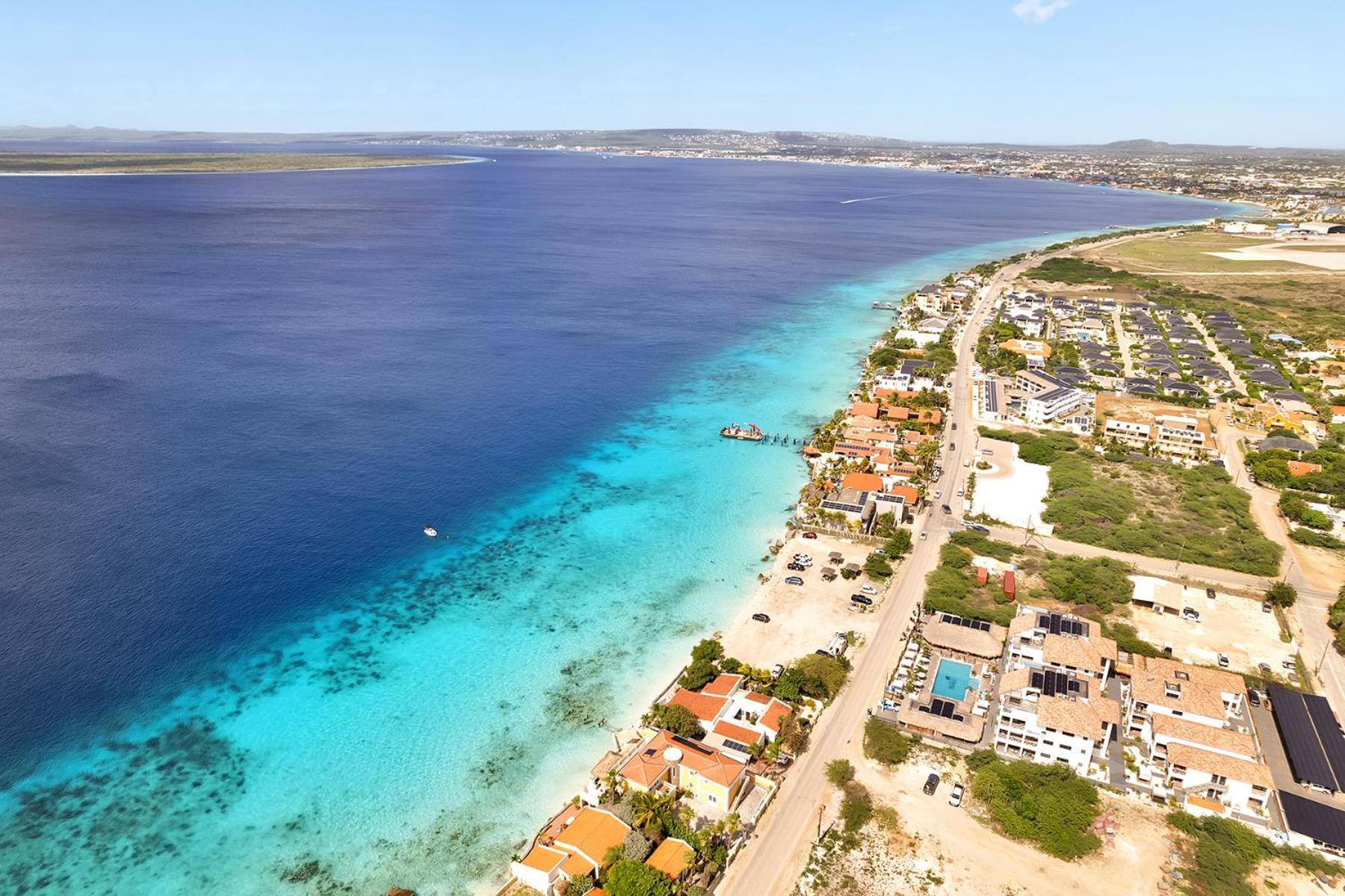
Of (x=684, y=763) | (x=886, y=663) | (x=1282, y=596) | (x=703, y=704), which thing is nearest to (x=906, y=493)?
(x=886, y=663)

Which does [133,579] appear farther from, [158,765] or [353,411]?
[353,411]

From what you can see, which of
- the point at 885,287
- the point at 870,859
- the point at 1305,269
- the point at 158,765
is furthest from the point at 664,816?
the point at 1305,269

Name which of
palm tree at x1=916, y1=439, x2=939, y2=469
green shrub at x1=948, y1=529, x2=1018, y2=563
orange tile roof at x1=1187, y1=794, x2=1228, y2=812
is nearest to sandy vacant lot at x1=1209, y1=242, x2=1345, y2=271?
palm tree at x1=916, y1=439, x2=939, y2=469

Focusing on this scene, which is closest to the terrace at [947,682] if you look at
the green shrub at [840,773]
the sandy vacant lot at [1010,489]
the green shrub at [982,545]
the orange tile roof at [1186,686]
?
the green shrub at [840,773]

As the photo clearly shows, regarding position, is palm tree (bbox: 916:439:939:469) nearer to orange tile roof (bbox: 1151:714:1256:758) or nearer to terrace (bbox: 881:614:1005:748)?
terrace (bbox: 881:614:1005:748)

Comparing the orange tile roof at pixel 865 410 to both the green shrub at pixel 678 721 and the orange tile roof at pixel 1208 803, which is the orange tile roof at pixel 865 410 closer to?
the green shrub at pixel 678 721

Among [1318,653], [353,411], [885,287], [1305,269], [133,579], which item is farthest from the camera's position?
[1305,269]
